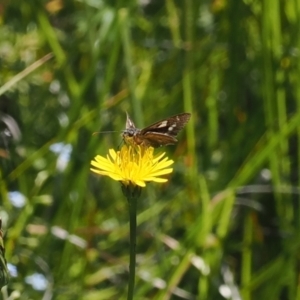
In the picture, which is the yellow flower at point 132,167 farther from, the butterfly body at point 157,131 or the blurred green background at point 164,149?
the blurred green background at point 164,149

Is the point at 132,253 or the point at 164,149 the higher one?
the point at 132,253

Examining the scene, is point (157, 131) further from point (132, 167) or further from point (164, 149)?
point (164, 149)

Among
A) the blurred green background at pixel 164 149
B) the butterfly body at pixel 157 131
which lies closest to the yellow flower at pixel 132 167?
the butterfly body at pixel 157 131

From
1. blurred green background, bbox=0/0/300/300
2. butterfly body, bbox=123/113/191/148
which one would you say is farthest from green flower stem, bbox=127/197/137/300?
blurred green background, bbox=0/0/300/300

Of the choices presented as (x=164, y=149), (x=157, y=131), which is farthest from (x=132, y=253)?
(x=164, y=149)

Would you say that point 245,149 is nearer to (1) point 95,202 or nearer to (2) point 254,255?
(2) point 254,255

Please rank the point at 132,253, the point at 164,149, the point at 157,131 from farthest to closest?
the point at 164,149 < the point at 157,131 < the point at 132,253

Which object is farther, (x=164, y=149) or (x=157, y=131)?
(x=164, y=149)
